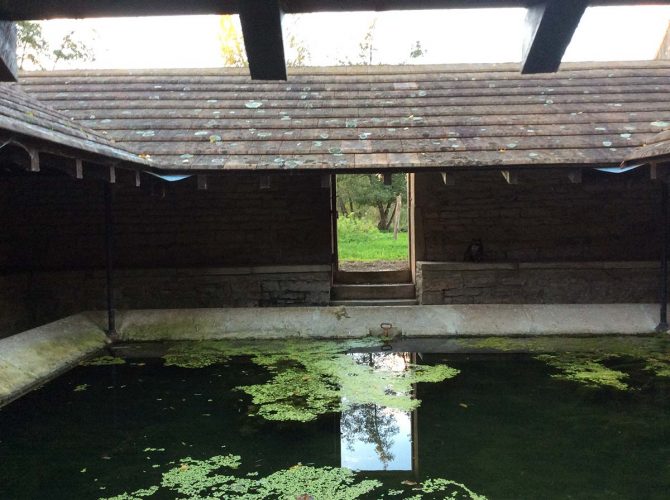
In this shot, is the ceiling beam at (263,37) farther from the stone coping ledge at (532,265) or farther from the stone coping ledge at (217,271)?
the stone coping ledge at (532,265)

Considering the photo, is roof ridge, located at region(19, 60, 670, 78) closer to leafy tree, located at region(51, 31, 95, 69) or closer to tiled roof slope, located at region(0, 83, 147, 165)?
tiled roof slope, located at region(0, 83, 147, 165)

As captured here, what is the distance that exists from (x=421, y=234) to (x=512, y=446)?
4.42m

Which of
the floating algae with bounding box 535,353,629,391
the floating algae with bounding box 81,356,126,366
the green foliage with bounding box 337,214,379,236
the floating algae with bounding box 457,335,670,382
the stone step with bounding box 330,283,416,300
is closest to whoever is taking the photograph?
the floating algae with bounding box 535,353,629,391

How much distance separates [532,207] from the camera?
25.9 ft

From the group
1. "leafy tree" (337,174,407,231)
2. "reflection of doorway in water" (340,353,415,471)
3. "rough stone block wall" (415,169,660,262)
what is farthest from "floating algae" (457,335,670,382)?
"leafy tree" (337,174,407,231)

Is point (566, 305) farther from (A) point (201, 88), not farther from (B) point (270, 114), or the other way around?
(A) point (201, 88)

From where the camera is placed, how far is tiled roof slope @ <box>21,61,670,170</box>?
7.02m

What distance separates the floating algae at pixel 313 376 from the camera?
4.66 m

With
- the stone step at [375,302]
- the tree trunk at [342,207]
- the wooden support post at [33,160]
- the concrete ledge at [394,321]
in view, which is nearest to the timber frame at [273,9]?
the wooden support post at [33,160]

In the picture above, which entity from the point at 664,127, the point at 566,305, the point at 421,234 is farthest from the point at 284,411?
the point at 664,127

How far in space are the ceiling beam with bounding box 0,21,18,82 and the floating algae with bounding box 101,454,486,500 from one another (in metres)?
2.39

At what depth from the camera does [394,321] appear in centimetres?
737

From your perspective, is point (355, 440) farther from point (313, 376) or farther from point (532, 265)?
point (532, 265)

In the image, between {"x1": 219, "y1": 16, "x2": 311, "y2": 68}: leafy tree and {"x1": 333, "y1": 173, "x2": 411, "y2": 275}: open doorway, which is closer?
{"x1": 333, "y1": 173, "x2": 411, "y2": 275}: open doorway
